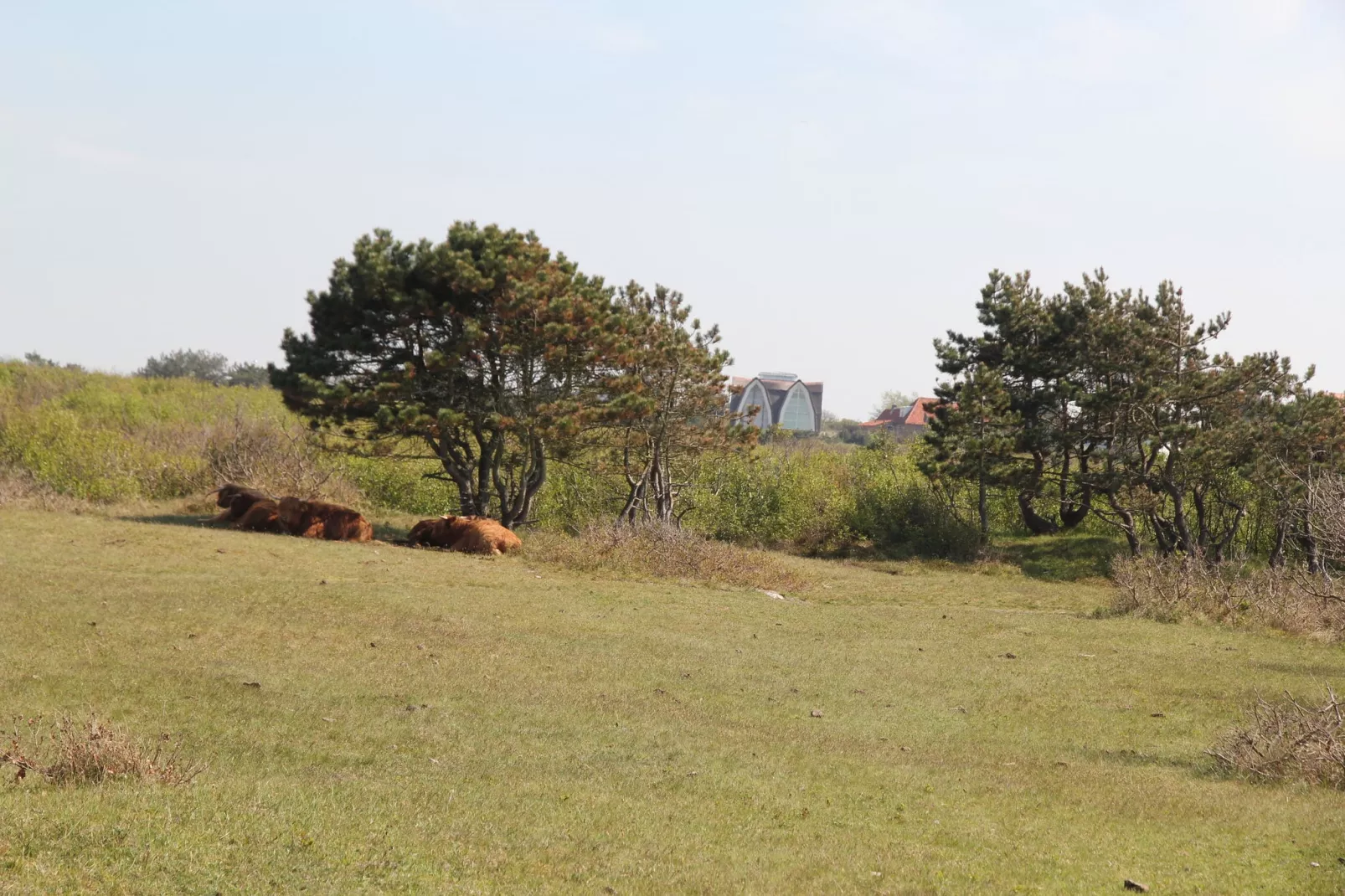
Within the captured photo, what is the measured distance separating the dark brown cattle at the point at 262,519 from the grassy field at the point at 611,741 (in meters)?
5.78

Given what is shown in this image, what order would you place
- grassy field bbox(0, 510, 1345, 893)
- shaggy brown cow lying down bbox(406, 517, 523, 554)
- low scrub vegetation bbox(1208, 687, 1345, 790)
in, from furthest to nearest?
1. shaggy brown cow lying down bbox(406, 517, 523, 554)
2. low scrub vegetation bbox(1208, 687, 1345, 790)
3. grassy field bbox(0, 510, 1345, 893)

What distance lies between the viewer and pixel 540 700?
1128 cm

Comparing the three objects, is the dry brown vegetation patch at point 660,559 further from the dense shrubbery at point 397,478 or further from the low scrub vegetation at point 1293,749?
the low scrub vegetation at point 1293,749

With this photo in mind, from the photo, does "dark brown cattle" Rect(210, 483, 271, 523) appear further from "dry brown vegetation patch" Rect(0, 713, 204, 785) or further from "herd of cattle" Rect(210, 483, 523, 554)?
"dry brown vegetation patch" Rect(0, 713, 204, 785)

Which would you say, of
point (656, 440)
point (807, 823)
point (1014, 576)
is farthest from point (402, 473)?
point (807, 823)

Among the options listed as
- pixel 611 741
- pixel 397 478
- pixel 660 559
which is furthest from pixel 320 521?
pixel 611 741

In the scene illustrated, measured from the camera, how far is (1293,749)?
378 inches

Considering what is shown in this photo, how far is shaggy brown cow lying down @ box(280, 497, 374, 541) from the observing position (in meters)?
24.6

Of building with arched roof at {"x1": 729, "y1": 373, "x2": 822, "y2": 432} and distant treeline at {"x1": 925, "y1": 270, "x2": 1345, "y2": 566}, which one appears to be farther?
building with arched roof at {"x1": 729, "y1": 373, "x2": 822, "y2": 432}

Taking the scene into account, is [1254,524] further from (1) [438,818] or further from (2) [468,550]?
(1) [438,818]

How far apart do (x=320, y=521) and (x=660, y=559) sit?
Result: 739 centimetres

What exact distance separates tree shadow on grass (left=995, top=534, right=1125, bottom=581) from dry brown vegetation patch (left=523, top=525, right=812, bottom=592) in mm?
9402

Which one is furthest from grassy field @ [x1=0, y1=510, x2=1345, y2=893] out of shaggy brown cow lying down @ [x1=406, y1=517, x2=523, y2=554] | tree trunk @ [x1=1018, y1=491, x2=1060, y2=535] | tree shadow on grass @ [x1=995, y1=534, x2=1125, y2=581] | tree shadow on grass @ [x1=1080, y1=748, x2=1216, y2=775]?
tree trunk @ [x1=1018, y1=491, x2=1060, y2=535]

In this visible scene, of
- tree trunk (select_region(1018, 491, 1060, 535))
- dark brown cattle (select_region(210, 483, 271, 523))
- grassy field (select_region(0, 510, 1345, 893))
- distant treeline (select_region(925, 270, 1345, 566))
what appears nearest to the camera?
grassy field (select_region(0, 510, 1345, 893))
